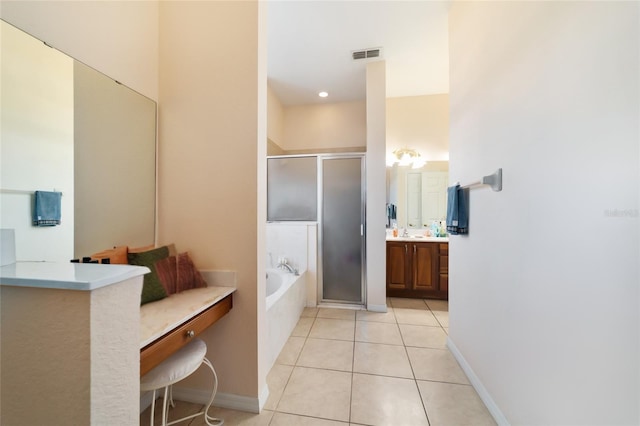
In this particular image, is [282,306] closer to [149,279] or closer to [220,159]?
[149,279]

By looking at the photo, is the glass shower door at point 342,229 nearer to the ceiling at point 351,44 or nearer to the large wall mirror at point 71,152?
the ceiling at point 351,44

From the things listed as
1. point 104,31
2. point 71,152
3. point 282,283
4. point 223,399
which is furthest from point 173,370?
point 104,31

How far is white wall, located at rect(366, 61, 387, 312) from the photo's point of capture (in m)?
2.92

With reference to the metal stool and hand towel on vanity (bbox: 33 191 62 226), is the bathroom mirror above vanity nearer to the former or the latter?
the metal stool

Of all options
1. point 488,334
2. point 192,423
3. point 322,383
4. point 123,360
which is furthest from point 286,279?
point 123,360

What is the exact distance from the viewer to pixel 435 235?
3635mm

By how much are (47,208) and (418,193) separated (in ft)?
12.9

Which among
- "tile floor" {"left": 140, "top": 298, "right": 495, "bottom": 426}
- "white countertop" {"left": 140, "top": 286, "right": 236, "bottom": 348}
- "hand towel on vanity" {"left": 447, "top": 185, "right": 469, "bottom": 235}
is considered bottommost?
"tile floor" {"left": 140, "top": 298, "right": 495, "bottom": 426}

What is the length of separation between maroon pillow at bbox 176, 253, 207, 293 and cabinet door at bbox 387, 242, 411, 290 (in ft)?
8.54

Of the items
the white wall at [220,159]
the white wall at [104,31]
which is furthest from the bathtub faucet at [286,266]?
the white wall at [104,31]

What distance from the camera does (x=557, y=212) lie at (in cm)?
98

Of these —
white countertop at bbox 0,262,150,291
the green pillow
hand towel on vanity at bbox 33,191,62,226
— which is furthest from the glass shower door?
white countertop at bbox 0,262,150,291

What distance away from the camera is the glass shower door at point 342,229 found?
3133 mm

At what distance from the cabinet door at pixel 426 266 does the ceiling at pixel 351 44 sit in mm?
2355
